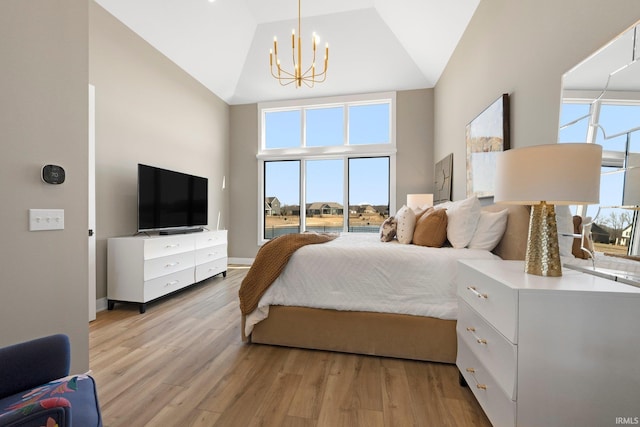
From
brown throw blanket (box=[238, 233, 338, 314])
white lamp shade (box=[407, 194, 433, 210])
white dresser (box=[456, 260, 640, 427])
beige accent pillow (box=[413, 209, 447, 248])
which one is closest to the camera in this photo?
white dresser (box=[456, 260, 640, 427])

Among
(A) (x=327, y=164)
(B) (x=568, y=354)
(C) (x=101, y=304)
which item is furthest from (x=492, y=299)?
(A) (x=327, y=164)

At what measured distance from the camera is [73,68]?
4.99ft

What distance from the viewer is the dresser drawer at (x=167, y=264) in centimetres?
302

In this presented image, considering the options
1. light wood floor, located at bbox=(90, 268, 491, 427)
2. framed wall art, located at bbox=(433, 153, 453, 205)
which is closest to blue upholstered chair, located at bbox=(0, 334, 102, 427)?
light wood floor, located at bbox=(90, 268, 491, 427)

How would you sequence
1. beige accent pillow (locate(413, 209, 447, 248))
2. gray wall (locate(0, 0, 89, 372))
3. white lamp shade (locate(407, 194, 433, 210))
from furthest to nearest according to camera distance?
white lamp shade (locate(407, 194, 433, 210))
beige accent pillow (locate(413, 209, 447, 248))
gray wall (locate(0, 0, 89, 372))

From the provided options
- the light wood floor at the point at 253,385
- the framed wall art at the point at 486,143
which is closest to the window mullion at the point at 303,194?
the framed wall art at the point at 486,143

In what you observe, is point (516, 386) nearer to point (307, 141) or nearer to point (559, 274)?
point (559, 274)

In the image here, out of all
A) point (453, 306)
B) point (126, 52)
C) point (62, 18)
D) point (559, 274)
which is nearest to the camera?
point (559, 274)

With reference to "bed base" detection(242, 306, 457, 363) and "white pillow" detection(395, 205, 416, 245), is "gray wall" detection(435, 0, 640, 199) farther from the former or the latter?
"bed base" detection(242, 306, 457, 363)

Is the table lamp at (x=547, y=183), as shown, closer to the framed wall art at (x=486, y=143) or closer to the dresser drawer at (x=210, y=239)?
the framed wall art at (x=486, y=143)

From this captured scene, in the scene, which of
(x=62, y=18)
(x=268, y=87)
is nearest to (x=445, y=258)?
(x=62, y=18)

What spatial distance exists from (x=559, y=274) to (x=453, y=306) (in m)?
0.70

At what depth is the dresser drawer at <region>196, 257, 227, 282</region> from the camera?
384 cm

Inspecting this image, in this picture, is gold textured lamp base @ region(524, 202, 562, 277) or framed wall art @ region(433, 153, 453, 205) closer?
gold textured lamp base @ region(524, 202, 562, 277)
